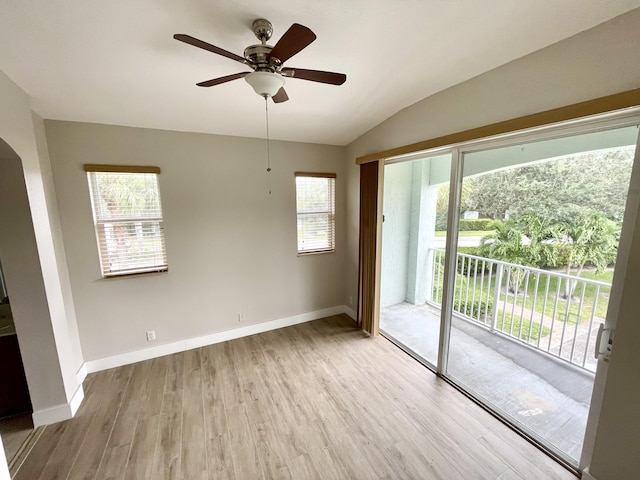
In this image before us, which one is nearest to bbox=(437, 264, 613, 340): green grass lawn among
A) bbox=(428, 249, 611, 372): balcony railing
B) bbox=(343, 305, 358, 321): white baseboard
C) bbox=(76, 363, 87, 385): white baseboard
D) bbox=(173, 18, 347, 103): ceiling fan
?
bbox=(428, 249, 611, 372): balcony railing

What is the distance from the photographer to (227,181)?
300cm

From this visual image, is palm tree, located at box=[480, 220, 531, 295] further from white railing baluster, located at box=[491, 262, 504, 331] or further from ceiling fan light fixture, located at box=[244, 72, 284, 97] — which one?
ceiling fan light fixture, located at box=[244, 72, 284, 97]

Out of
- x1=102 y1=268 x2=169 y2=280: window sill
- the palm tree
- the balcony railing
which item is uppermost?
the palm tree

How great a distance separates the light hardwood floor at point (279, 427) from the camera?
1.68 meters

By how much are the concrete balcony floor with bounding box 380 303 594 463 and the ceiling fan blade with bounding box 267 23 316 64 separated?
2.88m

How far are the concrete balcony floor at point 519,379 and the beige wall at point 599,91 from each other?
48cm

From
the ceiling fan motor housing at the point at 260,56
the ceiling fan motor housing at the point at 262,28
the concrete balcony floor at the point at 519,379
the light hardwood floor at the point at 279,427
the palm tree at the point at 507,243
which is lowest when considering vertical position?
the light hardwood floor at the point at 279,427

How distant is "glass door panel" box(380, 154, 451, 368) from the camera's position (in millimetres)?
3498

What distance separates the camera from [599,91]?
139 cm

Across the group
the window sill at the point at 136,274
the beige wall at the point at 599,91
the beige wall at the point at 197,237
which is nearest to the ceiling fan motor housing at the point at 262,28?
the beige wall at the point at 599,91

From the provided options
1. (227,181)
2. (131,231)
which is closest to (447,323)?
(227,181)

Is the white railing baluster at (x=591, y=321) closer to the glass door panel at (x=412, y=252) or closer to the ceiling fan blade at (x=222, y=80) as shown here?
the glass door panel at (x=412, y=252)

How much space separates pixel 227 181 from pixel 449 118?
92.3 inches

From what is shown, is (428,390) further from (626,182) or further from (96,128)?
(96,128)
